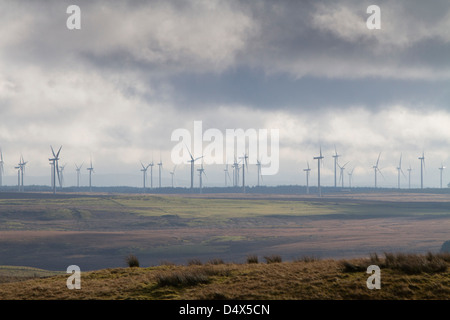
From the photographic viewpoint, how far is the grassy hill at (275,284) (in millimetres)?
19844

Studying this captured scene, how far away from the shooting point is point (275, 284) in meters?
21.6

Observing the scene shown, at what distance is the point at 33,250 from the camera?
151 meters

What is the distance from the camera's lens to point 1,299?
2230cm

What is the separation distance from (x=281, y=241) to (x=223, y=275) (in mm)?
151712

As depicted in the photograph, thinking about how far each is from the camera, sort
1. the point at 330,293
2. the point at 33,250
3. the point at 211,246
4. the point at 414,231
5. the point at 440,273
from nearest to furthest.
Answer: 1. the point at 330,293
2. the point at 440,273
3. the point at 33,250
4. the point at 211,246
5. the point at 414,231

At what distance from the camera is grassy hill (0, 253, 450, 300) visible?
19.8 meters
